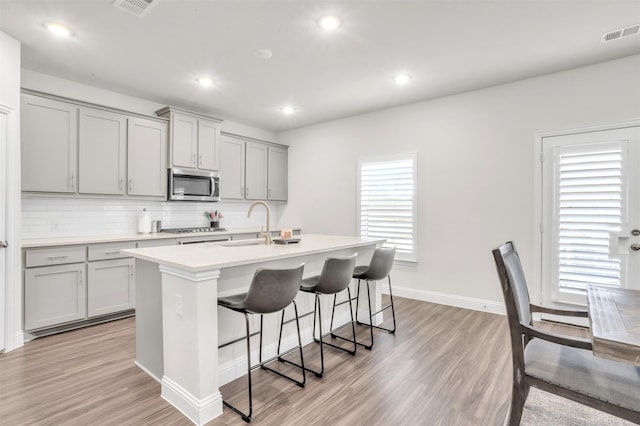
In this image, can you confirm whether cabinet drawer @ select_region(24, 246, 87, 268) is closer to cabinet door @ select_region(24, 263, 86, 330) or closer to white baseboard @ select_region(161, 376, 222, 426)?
cabinet door @ select_region(24, 263, 86, 330)

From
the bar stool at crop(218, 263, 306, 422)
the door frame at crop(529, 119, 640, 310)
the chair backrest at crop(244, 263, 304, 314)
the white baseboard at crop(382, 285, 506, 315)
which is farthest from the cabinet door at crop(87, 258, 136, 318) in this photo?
the door frame at crop(529, 119, 640, 310)

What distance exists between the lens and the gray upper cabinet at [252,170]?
5.21 m

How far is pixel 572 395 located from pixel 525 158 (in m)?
2.95

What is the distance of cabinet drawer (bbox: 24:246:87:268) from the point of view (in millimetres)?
3082

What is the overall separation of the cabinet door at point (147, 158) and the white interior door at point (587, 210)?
15.1 ft

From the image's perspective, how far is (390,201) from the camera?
15.7 ft

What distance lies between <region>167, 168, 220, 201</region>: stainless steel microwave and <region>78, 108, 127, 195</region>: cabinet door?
0.59 metres

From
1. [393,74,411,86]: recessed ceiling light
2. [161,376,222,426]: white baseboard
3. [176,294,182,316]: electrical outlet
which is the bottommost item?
[161,376,222,426]: white baseboard

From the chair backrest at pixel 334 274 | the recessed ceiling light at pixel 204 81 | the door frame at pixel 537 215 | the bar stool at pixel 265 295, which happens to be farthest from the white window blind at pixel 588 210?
the recessed ceiling light at pixel 204 81

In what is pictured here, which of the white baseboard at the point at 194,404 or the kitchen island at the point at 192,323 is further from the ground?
the kitchen island at the point at 192,323

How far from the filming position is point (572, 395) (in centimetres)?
145

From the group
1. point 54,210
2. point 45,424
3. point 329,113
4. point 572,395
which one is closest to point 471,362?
point 572,395

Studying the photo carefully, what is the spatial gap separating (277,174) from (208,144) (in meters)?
1.50

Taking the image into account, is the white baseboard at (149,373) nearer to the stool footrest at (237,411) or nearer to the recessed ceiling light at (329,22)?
the stool footrest at (237,411)
